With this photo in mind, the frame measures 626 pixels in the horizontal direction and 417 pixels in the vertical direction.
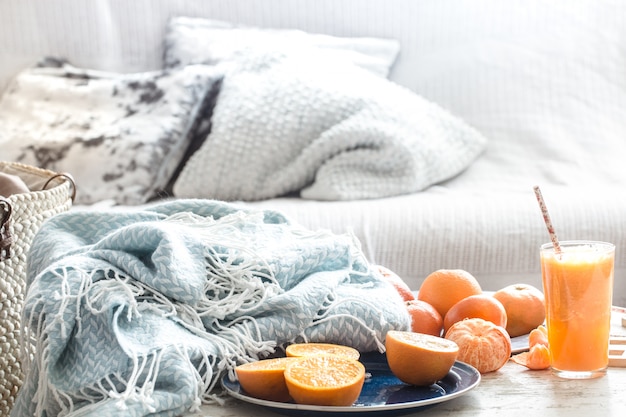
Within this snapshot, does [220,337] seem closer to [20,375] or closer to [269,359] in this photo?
[269,359]

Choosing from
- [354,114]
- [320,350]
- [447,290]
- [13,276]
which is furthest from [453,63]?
[320,350]

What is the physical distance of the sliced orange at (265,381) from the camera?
2.60ft

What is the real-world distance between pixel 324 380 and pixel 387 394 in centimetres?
8

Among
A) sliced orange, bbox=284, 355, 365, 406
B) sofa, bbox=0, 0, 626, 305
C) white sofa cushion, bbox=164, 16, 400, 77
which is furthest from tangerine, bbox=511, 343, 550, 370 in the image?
white sofa cushion, bbox=164, 16, 400, 77

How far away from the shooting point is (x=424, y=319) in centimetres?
101

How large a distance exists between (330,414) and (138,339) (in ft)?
0.68

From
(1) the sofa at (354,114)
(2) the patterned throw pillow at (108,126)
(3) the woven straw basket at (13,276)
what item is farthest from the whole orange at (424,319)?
(2) the patterned throw pillow at (108,126)

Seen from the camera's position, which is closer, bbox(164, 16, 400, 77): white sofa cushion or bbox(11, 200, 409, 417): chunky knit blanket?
bbox(11, 200, 409, 417): chunky knit blanket

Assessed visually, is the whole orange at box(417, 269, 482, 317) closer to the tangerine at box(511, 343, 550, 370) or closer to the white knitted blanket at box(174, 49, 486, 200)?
the tangerine at box(511, 343, 550, 370)

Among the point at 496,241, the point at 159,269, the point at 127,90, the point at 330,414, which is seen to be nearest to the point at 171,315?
the point at 159,269

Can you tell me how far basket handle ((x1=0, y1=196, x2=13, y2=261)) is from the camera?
3.68 feet

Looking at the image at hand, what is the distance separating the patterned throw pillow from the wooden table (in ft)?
3.95

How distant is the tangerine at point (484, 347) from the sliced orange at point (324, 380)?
155mm

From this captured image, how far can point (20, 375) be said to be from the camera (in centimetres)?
121
